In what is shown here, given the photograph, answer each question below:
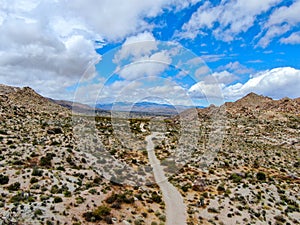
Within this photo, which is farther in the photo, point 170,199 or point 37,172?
point 170,199

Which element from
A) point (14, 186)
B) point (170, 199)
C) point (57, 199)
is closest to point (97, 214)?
point (57, 199)

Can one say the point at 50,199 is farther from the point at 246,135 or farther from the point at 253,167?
the point at 246,135

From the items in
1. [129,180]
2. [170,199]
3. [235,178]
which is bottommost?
[170,199]

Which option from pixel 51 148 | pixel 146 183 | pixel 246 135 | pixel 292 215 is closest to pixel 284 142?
pixel 246 135

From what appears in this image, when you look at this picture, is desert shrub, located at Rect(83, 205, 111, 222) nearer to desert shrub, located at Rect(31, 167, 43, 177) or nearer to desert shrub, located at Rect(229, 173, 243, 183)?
desert shrub, located at Rect(31, 167, 43, 177)

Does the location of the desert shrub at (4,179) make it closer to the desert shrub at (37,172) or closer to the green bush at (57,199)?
the desert shrub at (37,172)

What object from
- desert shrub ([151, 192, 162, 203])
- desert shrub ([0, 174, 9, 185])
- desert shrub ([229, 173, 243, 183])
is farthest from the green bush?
desert shrub ([229, 173, 243, 183])

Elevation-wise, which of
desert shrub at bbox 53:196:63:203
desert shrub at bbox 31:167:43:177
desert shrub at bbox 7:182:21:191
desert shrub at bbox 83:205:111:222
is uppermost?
desert shrub at bbox 31:167:43:177

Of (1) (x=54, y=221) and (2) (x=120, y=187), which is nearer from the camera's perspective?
(1) (x=54, y=221)

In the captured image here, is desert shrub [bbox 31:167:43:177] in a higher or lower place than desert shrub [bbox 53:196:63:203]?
higher

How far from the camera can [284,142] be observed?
210 feet

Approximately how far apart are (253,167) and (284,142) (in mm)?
27746

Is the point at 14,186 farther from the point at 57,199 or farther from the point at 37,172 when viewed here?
the point at 57,199

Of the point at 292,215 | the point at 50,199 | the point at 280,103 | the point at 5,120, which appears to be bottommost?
the point at 292,215
